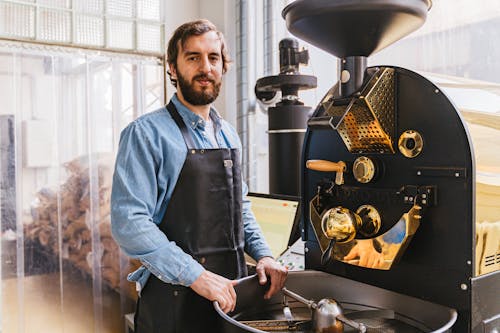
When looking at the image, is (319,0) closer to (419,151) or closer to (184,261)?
(419,151)

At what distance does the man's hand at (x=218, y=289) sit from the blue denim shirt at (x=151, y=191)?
0.03 m

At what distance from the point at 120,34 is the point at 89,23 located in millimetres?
203

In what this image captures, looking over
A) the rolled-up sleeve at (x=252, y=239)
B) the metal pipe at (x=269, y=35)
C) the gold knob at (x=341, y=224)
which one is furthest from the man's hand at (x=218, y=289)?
the metal pipe at (x=269, y=35)

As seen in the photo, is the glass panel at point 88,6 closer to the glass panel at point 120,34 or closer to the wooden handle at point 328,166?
the glass panel at point 120,34

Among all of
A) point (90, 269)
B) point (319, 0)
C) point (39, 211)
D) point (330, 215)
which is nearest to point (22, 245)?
point (39, 211)

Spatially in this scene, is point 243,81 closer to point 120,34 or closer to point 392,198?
point 120,34

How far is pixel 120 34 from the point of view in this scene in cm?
313

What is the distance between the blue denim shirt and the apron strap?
13 millimetres

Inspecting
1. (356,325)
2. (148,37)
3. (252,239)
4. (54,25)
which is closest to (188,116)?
(252,239)

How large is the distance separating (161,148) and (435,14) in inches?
52.2

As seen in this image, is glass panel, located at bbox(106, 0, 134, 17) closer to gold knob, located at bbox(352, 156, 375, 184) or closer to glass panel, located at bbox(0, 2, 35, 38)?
glass panel, located at bbox(0, 2, 35, 38)

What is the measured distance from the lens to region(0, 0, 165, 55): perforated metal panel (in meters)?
2.78

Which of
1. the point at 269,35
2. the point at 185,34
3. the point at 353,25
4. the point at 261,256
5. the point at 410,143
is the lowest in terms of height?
the point at 261,256

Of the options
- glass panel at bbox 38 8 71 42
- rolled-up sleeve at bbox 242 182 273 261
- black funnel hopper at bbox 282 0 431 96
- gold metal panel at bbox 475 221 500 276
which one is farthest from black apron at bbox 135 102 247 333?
glass panel at bbox 38 8 71 42
